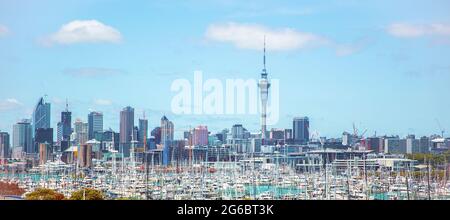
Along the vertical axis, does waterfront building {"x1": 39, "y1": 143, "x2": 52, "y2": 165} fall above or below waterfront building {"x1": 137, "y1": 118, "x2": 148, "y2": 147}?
A: below

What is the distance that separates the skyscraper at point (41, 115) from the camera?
3.50 metres

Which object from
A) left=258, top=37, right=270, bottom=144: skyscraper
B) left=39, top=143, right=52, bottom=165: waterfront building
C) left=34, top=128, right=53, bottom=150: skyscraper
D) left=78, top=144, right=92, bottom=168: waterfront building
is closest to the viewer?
left=258, top=37, right=270, bottom=144: skyscraper

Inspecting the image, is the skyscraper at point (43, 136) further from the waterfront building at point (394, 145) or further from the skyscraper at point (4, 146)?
the waterfront building at point (394, 145)

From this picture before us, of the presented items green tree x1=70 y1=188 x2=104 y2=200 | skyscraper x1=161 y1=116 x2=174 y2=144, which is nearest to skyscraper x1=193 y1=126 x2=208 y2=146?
skyscraper x1=161 y1=116 x2=174 y2=144

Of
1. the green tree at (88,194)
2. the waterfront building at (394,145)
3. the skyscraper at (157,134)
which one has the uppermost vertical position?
the skyscraper at (157,134)

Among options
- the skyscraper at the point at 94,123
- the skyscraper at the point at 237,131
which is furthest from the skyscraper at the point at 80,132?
the skyscraper at the point at 237,131

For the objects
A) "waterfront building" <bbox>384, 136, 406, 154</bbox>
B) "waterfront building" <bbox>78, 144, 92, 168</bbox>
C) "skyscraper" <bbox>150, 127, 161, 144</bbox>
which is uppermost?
"skyscraper" <bbox>150, 127, 161, 144</bbox>

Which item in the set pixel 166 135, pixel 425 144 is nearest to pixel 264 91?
pixel 166 135

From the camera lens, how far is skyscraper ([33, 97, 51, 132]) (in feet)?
11.5

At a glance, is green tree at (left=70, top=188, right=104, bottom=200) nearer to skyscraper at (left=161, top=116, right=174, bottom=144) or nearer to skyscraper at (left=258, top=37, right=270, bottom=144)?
skyscraper at (left=161, top=116, right=174, bottom=144)

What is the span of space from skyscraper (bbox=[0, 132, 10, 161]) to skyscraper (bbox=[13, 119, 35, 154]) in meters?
0.04

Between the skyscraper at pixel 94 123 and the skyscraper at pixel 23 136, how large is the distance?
0.30 m
